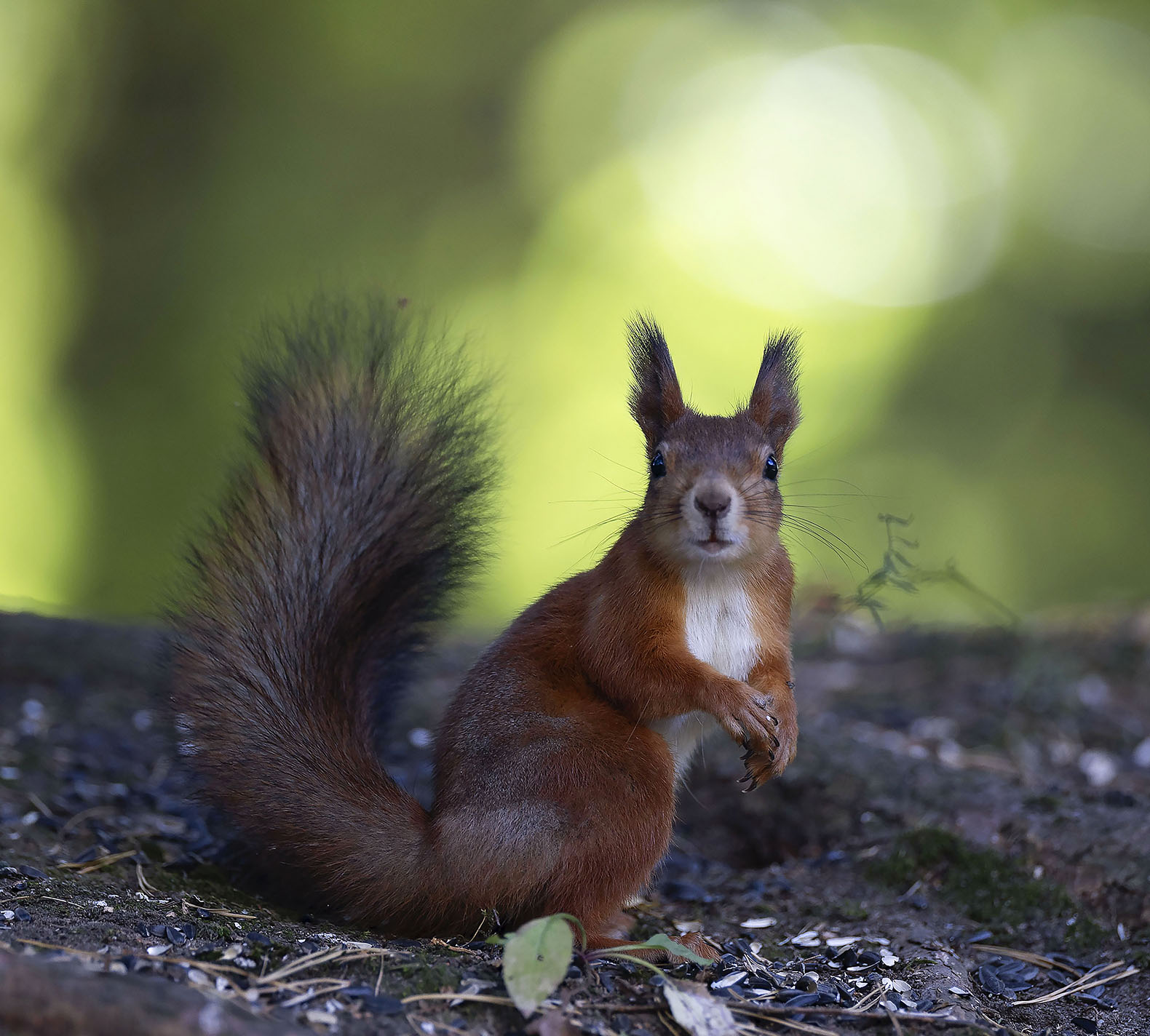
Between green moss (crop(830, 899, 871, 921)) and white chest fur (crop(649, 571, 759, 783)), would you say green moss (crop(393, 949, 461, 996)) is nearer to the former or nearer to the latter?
white chest fur (crop(649, 571, 759, 783))

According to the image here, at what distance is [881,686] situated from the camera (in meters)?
3.95

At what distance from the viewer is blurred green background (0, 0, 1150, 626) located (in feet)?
23.0

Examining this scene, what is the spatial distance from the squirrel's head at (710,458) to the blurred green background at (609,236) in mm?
4509

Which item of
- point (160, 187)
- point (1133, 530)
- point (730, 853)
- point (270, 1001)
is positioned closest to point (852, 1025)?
point (270, 1001)

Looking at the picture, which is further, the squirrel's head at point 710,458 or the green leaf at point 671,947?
the squirrel's head at point 710,458

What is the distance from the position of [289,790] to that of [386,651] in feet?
1.15

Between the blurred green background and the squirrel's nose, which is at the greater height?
the blurred green background

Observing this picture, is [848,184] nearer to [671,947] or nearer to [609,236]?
[609,236]

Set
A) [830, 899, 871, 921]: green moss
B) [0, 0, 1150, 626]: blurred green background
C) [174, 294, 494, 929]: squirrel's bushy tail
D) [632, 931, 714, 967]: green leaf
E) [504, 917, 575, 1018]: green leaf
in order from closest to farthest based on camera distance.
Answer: [504, 917, 575, 1018]: green leaf < [632, 931, 714, 967]: green leaf < [174, 294, 494, 929]: squirrel's bushy tail < [830, 899, 871, 921]: green moss < [0, 0, 1150, 626]: blurred green background

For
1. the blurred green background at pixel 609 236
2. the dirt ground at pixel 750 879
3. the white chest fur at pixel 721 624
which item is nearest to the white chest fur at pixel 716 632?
the white chest fur at pixel 721 624

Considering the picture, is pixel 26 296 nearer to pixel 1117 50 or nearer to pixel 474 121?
pixel 474 121

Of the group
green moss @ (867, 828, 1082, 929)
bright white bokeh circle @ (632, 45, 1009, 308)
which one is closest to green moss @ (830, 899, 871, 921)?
green moss @ (867, 828, 1082, 929)

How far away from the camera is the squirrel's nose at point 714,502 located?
176cm

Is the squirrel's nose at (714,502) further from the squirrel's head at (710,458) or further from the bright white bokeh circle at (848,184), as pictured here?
the bright white bokeh circle at (848,184)
